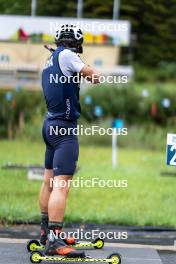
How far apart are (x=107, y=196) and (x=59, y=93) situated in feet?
12.6

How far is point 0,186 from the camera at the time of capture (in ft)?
34.3

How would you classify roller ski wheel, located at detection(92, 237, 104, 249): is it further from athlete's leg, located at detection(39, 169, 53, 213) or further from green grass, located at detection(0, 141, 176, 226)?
green grass, located at detection(0, 141, 176, 226)

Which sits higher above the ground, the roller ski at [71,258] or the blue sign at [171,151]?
the blue sign at [171,151]

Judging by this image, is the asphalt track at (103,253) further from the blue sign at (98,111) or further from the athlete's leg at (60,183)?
the blue sign at (98,111)

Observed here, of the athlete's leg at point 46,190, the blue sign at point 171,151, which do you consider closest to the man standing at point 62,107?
the athlete's leg at point 46,190

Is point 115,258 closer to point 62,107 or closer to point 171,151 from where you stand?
point 62,107

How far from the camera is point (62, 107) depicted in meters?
6.86

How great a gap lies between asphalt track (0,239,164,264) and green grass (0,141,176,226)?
1058mm

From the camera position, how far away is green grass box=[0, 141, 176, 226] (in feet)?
29.1

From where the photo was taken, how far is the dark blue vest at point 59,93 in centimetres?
682

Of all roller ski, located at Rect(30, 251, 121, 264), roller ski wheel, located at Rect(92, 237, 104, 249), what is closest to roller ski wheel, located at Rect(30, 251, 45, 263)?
roller ski, located at Rect(30, 251, 121, 264)

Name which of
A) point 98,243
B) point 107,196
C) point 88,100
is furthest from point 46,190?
point 88,100

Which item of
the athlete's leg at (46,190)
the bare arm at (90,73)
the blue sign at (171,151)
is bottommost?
the athlete's leg at (46,190)

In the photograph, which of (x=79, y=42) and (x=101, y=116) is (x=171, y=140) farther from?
(x=101, y=116)
